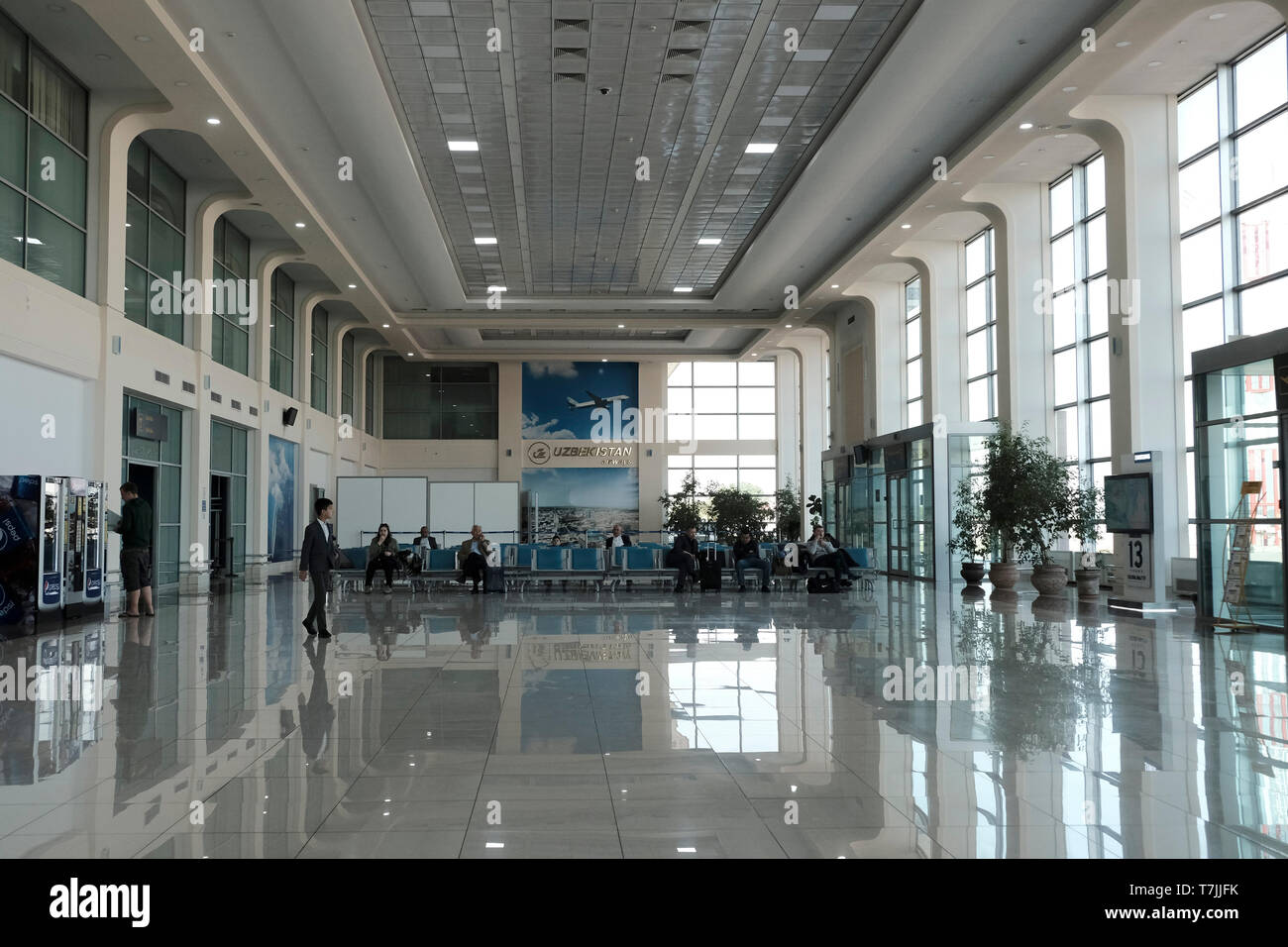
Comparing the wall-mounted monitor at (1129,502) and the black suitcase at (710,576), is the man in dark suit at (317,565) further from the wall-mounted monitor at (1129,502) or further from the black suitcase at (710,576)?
the wall-mounted monitor at (1129,502)

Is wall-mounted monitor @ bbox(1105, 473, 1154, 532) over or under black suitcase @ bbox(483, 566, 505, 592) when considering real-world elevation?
over

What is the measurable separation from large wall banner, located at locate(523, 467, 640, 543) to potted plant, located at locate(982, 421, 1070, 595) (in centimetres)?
1885

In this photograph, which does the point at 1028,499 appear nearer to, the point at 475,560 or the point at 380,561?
the point at 475,560

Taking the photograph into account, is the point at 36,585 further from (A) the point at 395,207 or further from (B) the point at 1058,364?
(B) the point at 1058,364

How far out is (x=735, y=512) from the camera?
102 ft

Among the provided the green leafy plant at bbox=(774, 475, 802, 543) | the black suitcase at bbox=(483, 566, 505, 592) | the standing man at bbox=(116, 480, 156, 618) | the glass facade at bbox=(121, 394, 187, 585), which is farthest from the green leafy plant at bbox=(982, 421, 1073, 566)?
the green leafy plant at bbox=(774, 475, 802, 543)

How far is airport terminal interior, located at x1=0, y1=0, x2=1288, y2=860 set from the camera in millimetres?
4473

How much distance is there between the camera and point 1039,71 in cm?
1302

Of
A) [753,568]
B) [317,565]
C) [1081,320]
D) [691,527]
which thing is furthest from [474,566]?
[1081,320]

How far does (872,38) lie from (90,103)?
10034 mm

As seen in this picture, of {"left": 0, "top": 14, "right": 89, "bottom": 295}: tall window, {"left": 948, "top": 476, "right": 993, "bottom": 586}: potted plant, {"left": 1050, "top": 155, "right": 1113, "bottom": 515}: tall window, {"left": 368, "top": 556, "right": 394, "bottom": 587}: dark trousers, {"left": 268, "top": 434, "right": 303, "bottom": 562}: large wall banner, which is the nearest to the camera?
{"left": 0, "top": 14, "right": 89, "bottom": 295}: tall window

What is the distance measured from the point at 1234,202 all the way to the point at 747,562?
349 inches

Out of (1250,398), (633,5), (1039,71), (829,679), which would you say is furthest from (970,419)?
(829,679)

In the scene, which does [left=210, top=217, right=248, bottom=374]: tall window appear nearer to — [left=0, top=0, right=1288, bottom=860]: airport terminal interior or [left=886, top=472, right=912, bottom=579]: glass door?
[left=0, top=0, right=1288, bottom=860]: airport terminal interior
